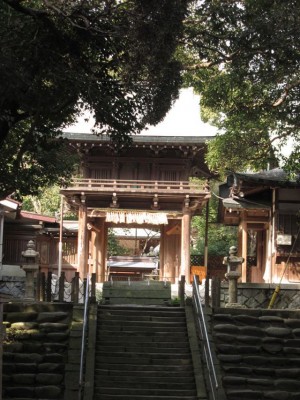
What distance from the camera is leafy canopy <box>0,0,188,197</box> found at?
11.2 metres

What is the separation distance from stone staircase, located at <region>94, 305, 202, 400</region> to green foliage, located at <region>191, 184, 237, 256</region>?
2281cm

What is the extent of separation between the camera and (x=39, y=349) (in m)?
15.0

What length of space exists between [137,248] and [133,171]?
18518mm

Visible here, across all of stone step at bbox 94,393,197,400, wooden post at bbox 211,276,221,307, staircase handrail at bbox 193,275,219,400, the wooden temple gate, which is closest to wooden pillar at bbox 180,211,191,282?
the wooden temple gate

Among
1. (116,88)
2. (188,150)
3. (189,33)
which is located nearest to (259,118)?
(189,33)

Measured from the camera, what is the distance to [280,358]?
15.2 m

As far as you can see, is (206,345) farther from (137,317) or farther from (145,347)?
(137,317)

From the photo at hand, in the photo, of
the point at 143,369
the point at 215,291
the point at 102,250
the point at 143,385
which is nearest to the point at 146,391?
the point at 143,385

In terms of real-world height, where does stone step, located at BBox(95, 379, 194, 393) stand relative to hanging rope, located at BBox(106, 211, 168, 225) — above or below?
below

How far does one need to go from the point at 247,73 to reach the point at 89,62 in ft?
14.9

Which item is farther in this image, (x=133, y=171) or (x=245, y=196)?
(x=133, y=171)

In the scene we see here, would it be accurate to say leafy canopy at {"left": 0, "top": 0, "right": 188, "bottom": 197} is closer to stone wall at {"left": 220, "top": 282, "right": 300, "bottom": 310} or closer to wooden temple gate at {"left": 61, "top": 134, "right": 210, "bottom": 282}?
stone wall at {"left": 220, "top": 282, "right": 300, "bottom": 310}

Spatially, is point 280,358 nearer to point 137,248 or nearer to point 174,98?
point 174,98

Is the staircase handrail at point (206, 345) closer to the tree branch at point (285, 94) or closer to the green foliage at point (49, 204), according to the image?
the tree branch at point (285, 94)
